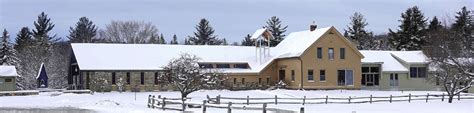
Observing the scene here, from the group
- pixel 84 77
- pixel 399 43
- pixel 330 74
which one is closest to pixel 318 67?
pixel 330 74

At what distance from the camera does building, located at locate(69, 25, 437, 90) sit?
2216 inches

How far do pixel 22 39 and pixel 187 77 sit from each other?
5344 cm

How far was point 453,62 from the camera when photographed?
50312 mm

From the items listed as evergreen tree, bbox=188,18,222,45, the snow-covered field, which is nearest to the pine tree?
evergreen tree, bbox=188,18,222,45

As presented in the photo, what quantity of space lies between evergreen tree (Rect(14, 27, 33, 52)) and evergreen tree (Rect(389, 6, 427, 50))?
45352 millimetres

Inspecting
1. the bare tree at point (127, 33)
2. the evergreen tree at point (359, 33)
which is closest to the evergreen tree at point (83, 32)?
the bare tree at point (127, 33)

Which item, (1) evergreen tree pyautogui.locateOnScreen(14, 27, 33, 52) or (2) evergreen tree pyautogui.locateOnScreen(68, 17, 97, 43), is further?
(2) evergreen tree pyautogui.locateOnScreen(68, 17, 97, 43)

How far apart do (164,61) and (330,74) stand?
14.1 metres

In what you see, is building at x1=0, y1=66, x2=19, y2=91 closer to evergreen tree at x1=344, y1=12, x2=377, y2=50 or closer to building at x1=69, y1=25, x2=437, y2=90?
building at x1=69, y1=25, x2=437, y2=90

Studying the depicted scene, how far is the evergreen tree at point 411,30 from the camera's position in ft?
285

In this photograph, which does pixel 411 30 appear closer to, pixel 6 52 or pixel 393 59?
pixel 393 59

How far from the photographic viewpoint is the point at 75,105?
38.9 meters

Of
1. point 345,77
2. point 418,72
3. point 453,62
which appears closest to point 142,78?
point 345,77

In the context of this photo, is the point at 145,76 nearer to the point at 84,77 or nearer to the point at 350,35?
the point at 84,77
